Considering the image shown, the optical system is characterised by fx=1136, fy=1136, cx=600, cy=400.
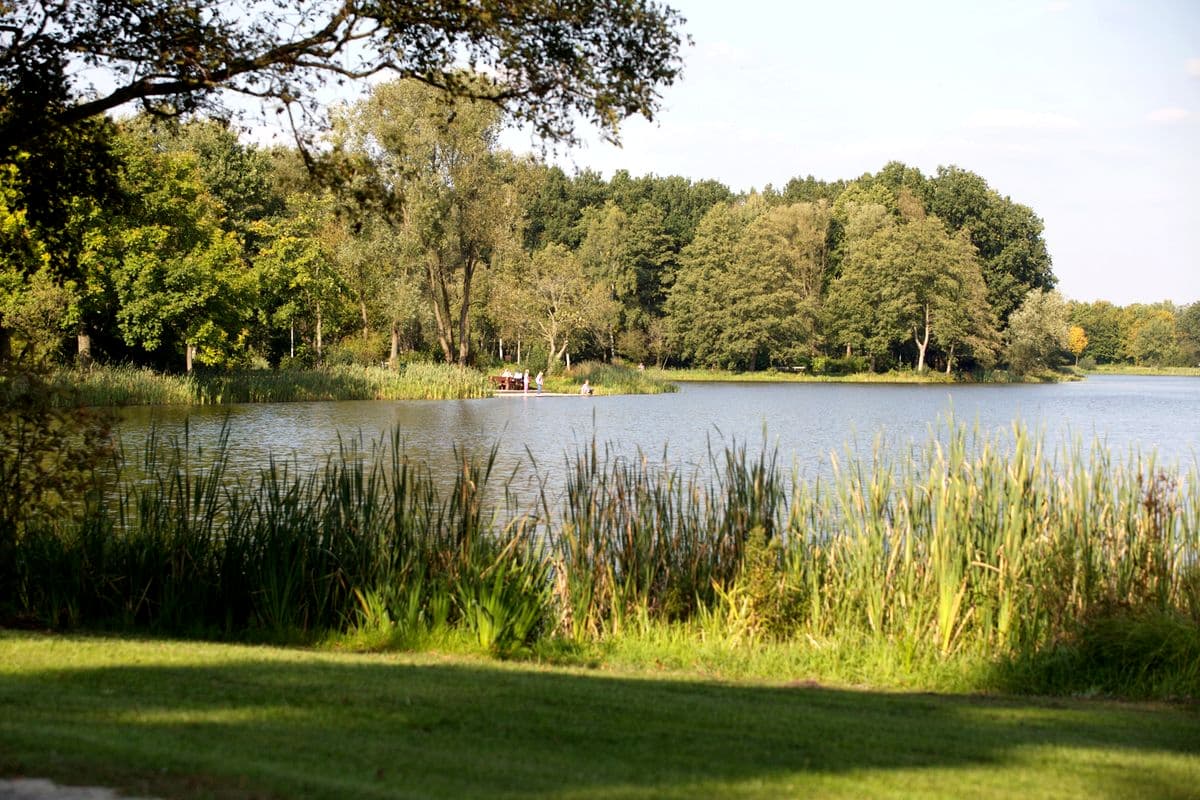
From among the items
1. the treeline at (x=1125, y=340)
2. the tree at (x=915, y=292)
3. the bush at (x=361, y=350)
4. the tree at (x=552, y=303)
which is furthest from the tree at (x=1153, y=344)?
the bush at (x=361, y=350)

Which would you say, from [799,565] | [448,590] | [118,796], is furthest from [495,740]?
[799,565]

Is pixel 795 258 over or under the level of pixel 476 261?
over

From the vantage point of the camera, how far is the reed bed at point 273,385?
3294cm

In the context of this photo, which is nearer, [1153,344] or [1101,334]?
[1101,334]

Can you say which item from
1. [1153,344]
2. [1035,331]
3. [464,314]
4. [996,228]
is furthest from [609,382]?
[1153,344]

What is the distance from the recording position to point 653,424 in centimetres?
3173

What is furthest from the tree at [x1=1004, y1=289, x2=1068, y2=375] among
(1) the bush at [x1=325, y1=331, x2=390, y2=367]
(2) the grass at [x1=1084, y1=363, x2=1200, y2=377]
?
(1) the bush at [x1=325, y1=331, x2=390, y2=367]

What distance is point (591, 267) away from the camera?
3083 inches

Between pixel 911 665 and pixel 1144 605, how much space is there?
1751 mm

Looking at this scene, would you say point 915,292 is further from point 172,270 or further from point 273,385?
point 172,270

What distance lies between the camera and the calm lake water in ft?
70.6

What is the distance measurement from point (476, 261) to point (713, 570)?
146 ft

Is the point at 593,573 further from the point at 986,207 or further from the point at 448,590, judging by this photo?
the point at 986,207

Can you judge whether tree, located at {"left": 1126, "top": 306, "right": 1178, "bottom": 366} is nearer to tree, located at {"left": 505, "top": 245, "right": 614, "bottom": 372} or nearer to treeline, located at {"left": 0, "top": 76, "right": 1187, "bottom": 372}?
treeline, located at {"left": 0, "top": 76, "right": 1187, "bottom": 372}
